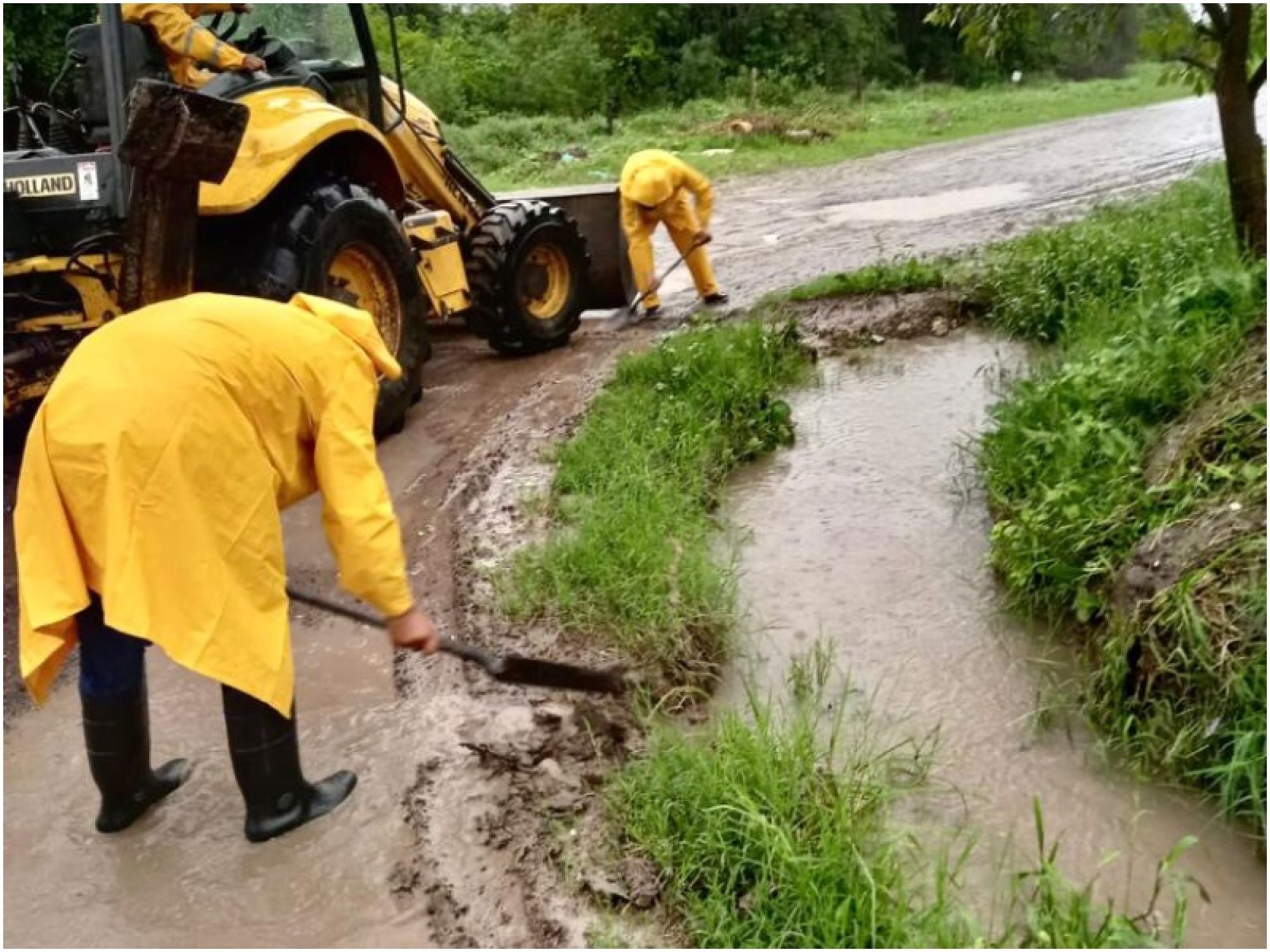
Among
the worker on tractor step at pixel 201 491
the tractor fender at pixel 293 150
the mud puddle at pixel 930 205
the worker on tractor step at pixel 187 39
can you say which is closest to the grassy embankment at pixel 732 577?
the worker on tractor step at pixel 201 491

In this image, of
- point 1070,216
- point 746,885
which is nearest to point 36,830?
point 746,885

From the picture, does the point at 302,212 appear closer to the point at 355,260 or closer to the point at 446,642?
the point at 355,260

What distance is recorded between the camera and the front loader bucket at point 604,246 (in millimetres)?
8133

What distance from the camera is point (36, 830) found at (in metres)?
3.06

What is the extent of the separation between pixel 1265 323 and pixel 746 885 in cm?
309

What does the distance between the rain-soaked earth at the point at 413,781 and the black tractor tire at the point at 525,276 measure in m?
1.47

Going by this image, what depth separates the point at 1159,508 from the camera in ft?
12.2

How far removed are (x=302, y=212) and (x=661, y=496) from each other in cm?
210

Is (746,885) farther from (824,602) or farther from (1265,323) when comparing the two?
(1265,323)

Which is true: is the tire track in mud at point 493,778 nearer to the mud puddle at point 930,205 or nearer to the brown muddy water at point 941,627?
the brown muddy water at point 941,627

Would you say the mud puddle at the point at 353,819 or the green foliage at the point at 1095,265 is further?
the green foliage at the point at 1095,265

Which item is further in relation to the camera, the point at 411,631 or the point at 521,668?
the point at 521,668

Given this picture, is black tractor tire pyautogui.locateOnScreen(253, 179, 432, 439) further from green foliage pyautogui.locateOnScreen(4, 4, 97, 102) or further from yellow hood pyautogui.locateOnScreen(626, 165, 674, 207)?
green foliage pyautogui.locateOnScreen(4, 4, 97, 102)

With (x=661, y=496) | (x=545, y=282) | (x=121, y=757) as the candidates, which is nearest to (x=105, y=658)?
(x=121, y=757)
